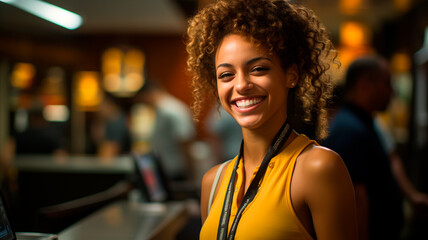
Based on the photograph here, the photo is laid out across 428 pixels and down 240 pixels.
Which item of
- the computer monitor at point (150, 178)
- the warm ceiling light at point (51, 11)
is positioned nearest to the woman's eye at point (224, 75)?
the computer monitor at point (150, 178)

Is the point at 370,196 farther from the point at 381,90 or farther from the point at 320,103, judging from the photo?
the point at 320,103

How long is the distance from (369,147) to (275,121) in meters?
0.97

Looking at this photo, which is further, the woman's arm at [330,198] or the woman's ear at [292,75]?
the woman's ear at [292,75]

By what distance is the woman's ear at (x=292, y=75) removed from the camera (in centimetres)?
102

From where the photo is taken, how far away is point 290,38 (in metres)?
1.01

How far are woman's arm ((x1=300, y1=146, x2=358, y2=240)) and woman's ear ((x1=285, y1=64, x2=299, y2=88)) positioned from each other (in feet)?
0.63

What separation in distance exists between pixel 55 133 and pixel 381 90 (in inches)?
163

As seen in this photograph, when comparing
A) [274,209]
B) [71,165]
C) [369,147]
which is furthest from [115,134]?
[274,209]

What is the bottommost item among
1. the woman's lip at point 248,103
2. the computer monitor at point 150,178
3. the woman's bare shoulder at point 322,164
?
the computer monitor at point 150,178

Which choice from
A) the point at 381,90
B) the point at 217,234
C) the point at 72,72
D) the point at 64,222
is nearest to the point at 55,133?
the point at 72,72

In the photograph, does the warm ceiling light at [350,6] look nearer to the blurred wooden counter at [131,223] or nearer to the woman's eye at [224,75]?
the blurred wooden counter at [131,223]

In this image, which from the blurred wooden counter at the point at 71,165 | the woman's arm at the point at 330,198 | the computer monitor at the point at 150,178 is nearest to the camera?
the woman's arm at the point at 330,198

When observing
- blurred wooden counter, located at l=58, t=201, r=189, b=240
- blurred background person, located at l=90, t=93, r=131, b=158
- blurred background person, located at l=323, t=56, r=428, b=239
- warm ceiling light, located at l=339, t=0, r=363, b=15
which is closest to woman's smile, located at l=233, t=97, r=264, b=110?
blurred background person, located at l=323, t=56, r=428, b=239

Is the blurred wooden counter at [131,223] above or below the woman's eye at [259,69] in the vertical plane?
below
